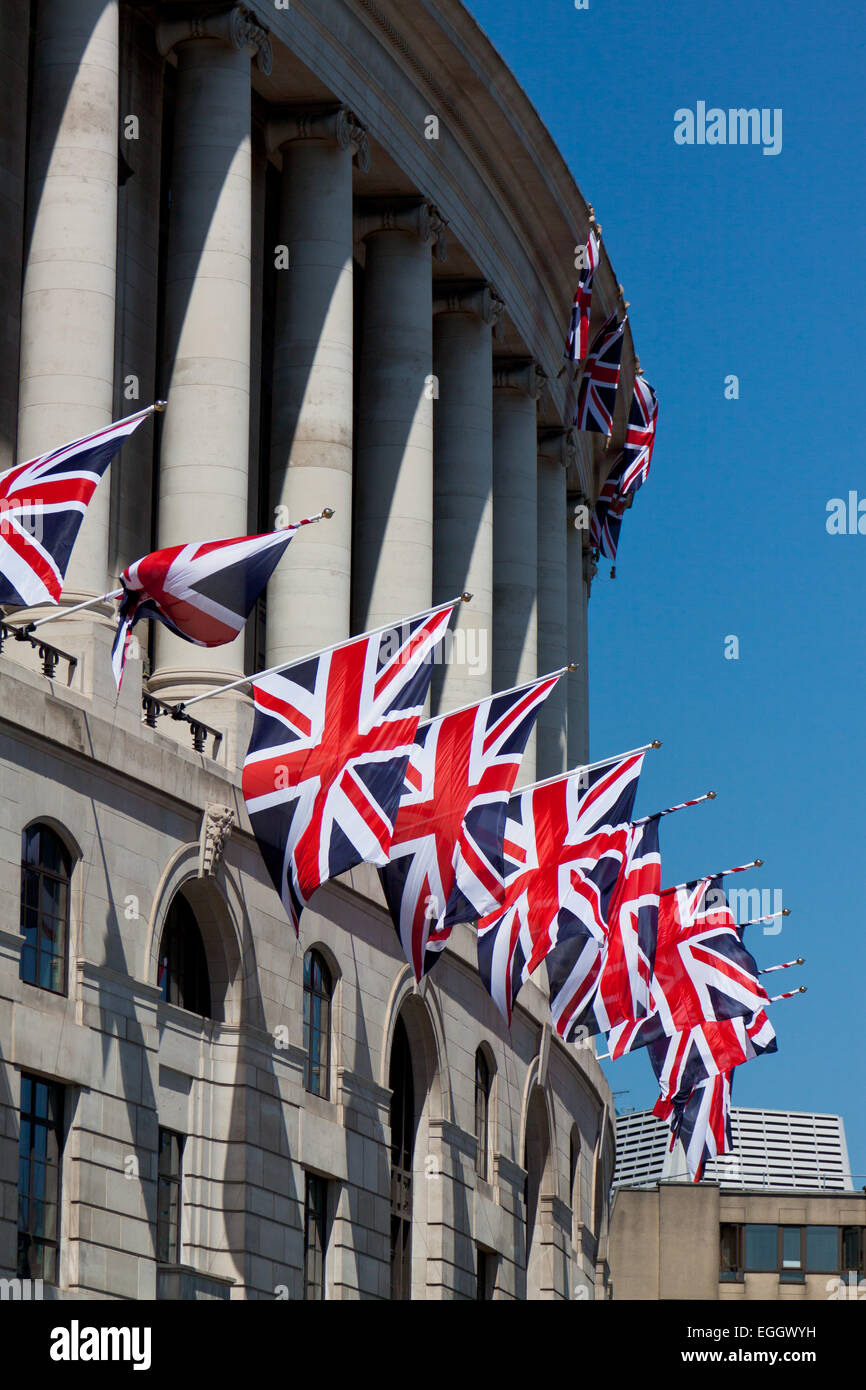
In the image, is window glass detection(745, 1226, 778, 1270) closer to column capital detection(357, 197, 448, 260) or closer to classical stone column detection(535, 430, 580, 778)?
classical stone column detection(535, 430, 580, 778)

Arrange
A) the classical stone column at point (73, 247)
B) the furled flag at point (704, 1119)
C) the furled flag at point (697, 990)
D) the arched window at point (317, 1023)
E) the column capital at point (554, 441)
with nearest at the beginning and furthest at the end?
the classical stone column at point (73, 247) → the arched window at point (317, 1023) → the furled flag at point (697, 990) → the furled flag at point (704, 1119) → the column capital at point (554, 441)

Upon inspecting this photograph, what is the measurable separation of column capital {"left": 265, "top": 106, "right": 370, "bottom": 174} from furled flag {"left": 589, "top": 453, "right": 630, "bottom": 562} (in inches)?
977

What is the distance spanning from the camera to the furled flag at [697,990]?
55781 mm

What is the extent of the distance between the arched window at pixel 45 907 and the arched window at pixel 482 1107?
17.7 metres

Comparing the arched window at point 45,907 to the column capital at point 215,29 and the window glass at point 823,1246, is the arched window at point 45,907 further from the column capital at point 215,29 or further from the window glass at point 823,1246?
the window glass at point 823,1246

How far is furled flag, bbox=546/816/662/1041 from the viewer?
49.4 metres

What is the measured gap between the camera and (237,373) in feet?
158

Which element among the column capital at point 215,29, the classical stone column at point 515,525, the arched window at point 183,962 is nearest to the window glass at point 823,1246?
the classical stone column at point 515,525

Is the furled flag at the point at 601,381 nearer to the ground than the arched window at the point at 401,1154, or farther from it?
farther from it

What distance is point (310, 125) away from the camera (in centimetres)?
5372

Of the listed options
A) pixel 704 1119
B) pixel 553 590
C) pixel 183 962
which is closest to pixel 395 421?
pixel 553 590

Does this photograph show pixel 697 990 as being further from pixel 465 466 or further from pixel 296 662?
pixel 296 662

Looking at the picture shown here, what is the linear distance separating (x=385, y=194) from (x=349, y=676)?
2286cm
